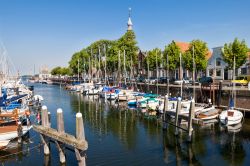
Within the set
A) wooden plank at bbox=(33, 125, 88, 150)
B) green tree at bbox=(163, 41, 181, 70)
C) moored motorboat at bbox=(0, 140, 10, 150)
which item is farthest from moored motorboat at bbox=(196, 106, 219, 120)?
green tree at bbox=(163, 41, 181, 70)

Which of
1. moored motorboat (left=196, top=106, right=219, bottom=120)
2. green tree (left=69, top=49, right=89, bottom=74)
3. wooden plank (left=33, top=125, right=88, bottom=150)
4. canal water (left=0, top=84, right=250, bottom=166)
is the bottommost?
canal water (left=0, top=84, right=250, bottom=166)

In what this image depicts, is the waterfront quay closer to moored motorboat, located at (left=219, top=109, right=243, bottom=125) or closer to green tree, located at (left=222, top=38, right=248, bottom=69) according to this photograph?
moored motorboat, located at (left=219, top=109, right=243, bottom=125)

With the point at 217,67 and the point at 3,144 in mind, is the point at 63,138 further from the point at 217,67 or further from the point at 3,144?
the point at 217,67

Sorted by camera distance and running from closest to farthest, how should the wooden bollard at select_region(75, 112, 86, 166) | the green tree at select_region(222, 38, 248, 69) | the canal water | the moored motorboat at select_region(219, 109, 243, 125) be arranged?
the wooden bollard at select_region(75, 112, 86, 166) → the canal water → the moored motorboat at select_region(219, 109, 243, 125) → the green tree at select_region(222, 38, 248, 69)

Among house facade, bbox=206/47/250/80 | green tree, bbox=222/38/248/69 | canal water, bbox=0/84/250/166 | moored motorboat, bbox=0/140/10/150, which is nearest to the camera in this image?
canal water, bbox=0/84/250/166

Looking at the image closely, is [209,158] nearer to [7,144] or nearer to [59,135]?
[59,135]

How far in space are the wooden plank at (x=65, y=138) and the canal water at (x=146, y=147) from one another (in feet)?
8.88

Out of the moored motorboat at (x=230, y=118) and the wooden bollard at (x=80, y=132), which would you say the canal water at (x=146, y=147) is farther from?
the wooden bollard at (x=80, y=132)

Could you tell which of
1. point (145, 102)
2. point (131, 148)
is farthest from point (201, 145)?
point (145, 102)

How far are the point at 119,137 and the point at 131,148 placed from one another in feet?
15.4

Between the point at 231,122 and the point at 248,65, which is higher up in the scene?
the point at 248,65

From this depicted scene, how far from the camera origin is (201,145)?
28297mm

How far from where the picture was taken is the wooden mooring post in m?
18.3

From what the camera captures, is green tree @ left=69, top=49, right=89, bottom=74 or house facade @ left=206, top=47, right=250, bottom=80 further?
green tree @ left=69, top=49, right=89, bottom=74
